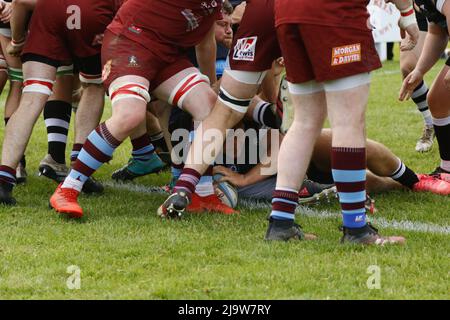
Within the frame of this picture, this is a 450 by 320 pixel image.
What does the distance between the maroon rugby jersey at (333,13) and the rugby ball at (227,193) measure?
1.52m

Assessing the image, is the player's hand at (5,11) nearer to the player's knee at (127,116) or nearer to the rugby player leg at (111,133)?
the rugby player leg at (111,133)

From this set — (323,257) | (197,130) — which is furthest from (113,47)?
(323,257)

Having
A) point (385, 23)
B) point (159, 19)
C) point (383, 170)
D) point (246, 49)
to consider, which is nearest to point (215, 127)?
point (246, 49)

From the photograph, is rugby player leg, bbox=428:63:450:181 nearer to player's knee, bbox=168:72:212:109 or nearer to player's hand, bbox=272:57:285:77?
player's hand, bbox=272:57:285:77

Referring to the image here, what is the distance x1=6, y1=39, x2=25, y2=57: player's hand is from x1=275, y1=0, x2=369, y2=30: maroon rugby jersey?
6.97 ft

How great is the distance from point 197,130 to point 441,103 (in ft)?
6.32

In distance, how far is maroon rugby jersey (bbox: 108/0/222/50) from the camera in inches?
202

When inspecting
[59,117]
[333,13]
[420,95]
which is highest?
[333,13]

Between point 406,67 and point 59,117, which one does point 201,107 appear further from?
point 406,67

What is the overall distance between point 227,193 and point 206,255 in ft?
4.04

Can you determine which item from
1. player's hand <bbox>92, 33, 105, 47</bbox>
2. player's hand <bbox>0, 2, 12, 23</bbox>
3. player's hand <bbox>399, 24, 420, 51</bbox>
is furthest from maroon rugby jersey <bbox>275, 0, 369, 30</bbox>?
player's hand <bbox>0, 2, 12, 23</bbox>

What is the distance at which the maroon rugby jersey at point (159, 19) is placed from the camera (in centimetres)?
513

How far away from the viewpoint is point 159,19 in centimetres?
514

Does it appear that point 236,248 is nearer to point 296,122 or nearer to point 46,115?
point 296,122
